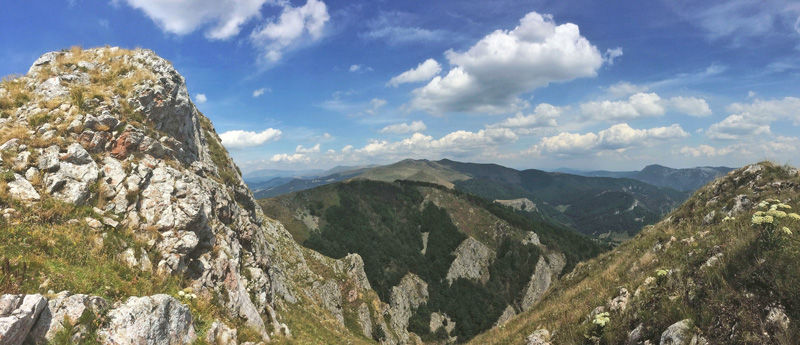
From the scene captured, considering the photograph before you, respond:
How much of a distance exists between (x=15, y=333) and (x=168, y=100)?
1929 centimetres

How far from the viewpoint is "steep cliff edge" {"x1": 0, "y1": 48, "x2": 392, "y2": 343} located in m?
10.0

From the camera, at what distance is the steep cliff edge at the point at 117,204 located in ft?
32.8

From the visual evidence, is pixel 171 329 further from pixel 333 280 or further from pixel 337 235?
pixel 337 235

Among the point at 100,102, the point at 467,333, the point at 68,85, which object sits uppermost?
the point at 68,85

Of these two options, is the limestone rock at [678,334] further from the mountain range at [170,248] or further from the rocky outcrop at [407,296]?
the rocky outcrop at [407,296]

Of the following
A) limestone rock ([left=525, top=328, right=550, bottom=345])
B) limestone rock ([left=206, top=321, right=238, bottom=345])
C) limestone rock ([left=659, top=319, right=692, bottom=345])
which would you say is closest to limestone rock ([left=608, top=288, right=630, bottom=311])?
limestone rock ([left=659, top=319, right=692, bottom=345])

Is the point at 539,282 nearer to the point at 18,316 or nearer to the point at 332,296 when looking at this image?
the point at 332,296

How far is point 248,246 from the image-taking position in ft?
82.3

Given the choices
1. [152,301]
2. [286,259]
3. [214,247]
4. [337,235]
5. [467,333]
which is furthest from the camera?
[337,235]

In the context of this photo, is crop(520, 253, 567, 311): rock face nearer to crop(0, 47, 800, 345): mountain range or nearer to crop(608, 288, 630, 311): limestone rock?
crop(0, 47, 800, 345): mountain range

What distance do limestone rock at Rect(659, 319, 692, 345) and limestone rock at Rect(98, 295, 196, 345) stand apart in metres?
14.2

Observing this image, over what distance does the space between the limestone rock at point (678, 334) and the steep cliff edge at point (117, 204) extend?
1414 centimetres

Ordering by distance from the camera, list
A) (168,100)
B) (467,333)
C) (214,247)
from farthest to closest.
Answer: (467,333) → (168,100) → (214,247)

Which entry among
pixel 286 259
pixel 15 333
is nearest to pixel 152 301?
pixel 15 333
